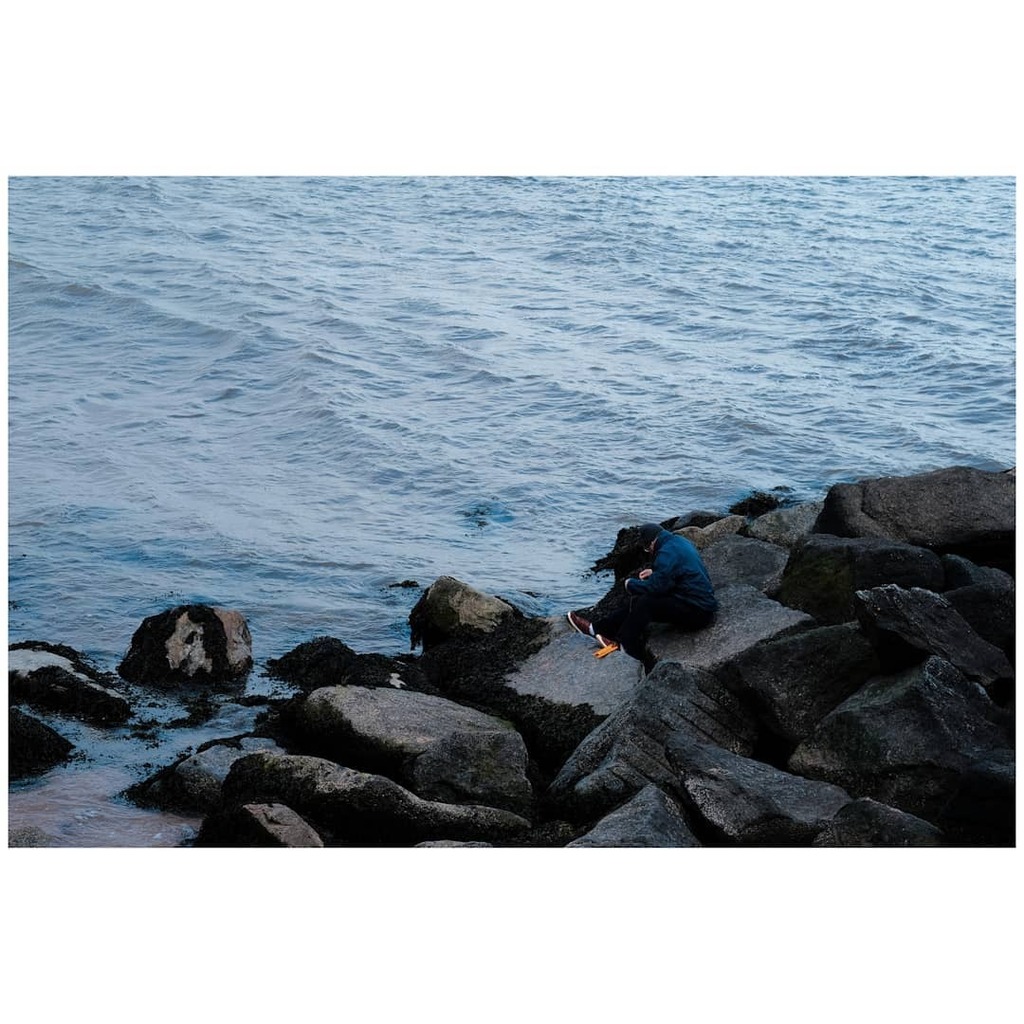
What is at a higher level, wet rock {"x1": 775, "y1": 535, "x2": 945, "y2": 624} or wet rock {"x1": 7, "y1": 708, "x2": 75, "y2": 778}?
wet rock {"x1": 775, "y1": 535, "x2": 945, "y2": 624}

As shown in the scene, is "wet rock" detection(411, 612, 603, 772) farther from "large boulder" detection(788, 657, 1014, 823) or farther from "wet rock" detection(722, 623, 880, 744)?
"large boulder" detection(788, 657, 1014, 823)

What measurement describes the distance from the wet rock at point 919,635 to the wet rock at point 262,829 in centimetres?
423

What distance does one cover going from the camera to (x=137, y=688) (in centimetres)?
1180

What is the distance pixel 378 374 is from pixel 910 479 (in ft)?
40.2

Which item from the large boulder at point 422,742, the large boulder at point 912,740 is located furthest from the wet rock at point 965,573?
the large boulder at point 422,742

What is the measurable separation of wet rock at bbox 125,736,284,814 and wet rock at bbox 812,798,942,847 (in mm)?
4291

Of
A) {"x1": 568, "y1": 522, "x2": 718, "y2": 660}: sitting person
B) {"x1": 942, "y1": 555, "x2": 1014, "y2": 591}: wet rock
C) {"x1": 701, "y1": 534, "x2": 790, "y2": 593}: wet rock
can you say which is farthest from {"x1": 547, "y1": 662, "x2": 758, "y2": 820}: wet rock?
{"x1": 701, "y1": 534, "x2": 790, "y2": 593}: wet rock

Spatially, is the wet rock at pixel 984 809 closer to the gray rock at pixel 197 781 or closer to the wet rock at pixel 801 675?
the wet rock at pixel 801 675

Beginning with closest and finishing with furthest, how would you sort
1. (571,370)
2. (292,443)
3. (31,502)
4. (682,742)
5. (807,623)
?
1. (682,742)
2. (807,623)
3. (31,502)
4. (292,443)
5. (571,370)

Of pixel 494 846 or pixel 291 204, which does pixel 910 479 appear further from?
pixel 291 204

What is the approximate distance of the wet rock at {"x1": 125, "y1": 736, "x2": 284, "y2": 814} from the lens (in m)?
9.27

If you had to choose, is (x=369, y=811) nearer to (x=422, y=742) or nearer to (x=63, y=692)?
(x=422, y=742)

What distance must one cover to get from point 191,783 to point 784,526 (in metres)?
7.03

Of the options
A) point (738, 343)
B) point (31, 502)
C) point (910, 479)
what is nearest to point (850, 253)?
point (738, 343)
